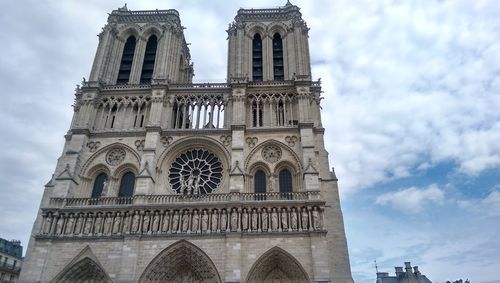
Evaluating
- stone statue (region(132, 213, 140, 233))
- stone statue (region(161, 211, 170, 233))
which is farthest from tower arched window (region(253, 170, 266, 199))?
stone statue (region(132, 213, 140, 233))

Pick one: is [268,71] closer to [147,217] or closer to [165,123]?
[165,123]

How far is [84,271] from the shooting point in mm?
20438

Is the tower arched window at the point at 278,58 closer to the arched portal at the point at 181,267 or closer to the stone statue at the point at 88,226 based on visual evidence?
the arched portal at the point at 181,267

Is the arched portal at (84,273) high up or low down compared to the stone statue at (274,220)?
down

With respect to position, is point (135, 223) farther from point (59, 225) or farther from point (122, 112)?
point (122, 112)

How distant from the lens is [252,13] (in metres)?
30.7

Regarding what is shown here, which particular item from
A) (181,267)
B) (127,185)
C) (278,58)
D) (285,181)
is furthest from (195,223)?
(278,58)

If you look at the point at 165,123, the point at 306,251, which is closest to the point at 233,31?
the point at 165,123

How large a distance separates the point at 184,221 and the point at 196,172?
13.5 feet

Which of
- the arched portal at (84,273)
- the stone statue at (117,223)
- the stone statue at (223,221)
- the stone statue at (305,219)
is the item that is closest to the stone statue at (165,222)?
the stone statue at (117,223)

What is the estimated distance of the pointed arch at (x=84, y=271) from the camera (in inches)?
786

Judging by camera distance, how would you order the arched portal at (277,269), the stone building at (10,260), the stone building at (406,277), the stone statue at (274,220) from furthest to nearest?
1. the stone building at (406,277)
2. the stone building at (10,260)
3. the stone statue at (274,220)
4. the arched portal at (277,269)

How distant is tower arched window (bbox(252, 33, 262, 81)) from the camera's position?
28.6 m

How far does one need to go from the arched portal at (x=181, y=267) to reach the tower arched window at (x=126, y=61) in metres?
14.7
